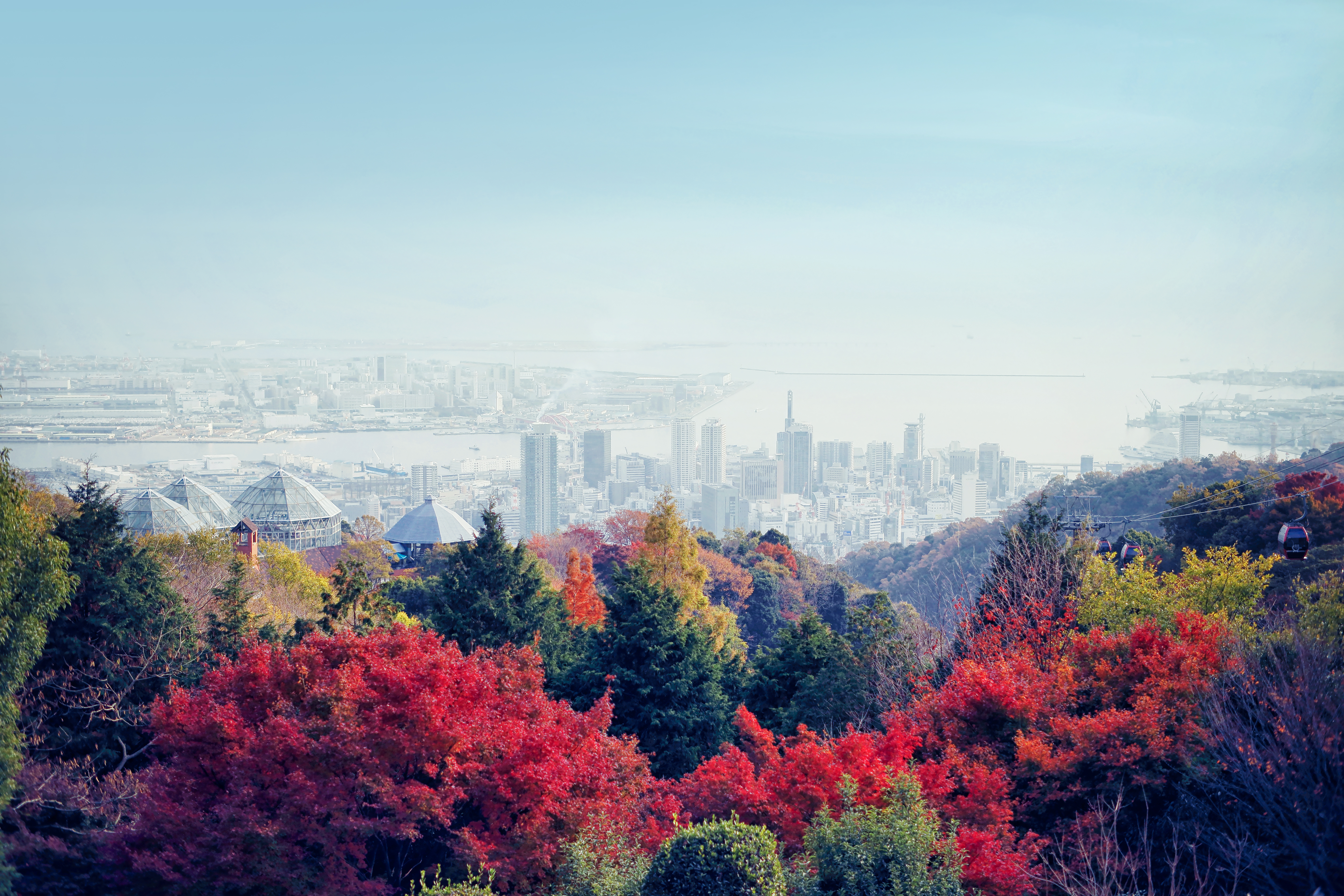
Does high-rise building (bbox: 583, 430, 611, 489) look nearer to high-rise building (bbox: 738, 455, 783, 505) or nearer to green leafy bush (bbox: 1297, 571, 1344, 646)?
high-rise building (bbox: 738, 455, 783, 505)

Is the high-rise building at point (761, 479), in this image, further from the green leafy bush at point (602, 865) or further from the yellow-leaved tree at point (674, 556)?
the green leafy bush at point (602, 865)

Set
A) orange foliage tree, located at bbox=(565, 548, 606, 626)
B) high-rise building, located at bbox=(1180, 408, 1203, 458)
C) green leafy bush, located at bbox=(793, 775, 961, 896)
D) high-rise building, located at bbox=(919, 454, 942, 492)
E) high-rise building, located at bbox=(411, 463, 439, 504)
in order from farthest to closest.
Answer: high-rise building, located at bbox=(919, 454, 942, 492)
high-rise building, located at bbox=(411, 463, 439, 504)
high-rise building, located at bbox=(1180, 408, 1203, 458)
orange foliage tree, located at bbox=(565, 548, 606, 626)
green leafy bush, located at bbox=(793, 775, 961, 896)

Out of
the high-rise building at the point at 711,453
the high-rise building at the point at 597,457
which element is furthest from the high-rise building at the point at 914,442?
the high-rise building at the point at 597,457

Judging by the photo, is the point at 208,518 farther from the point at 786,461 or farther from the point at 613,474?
the point at 786,461

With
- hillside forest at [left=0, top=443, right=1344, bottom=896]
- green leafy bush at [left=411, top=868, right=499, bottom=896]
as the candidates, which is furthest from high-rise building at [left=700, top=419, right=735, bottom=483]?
green leafy bush at [left=411, top=868, right=499, bottom=896]

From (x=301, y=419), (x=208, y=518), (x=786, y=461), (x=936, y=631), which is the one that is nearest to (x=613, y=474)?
(x=786, y=461)

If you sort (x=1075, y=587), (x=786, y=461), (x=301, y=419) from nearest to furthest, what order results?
(x=1075, y=587), (x=301, y=419), (x=786, y=461)

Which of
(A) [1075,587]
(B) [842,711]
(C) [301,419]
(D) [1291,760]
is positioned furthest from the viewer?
(C) [301,419]
